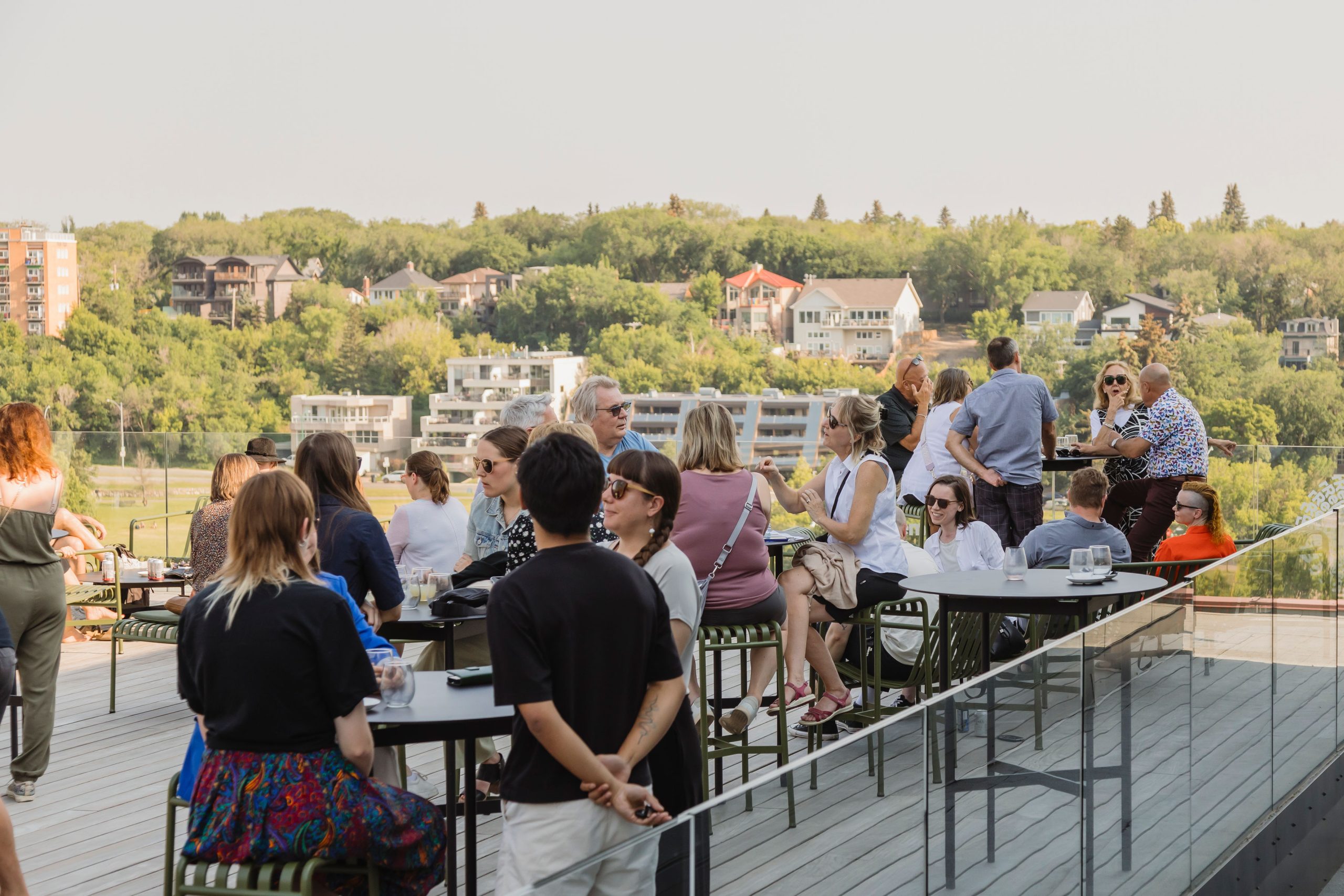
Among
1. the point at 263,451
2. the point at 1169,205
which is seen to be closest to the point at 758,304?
the point at 1169,205

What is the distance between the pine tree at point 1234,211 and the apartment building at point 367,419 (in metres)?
57.2

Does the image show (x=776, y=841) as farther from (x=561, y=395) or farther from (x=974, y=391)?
(x=561, y=395)

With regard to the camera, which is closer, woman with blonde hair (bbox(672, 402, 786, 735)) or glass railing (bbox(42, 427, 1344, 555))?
woman with blonde hair (bbox(672, 402, 786, 735))

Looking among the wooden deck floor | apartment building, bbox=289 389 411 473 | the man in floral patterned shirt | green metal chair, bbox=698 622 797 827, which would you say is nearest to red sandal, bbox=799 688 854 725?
the wooden deck floor

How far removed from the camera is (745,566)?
157 inches

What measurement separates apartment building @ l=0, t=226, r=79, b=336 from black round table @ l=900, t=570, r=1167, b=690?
9067cm

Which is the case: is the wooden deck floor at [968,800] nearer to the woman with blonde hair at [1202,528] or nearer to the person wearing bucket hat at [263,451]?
the woman with blonde hair at [1202,528]

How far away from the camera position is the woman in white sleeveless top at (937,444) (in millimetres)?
6797

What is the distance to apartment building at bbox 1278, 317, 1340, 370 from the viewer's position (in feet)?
267

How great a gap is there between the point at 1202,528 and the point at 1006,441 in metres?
1.16

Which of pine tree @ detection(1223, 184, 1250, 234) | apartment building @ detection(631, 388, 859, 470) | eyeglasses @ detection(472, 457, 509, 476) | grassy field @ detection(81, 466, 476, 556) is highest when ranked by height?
pine tree @ detection(1223, 184, 1250, 234)

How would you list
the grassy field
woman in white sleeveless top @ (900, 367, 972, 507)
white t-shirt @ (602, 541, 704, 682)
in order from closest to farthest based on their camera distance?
white t-shirt @ (602, 541, 704, 682) < woman in white sleeveless top @ (900, 367, 972, 507) < the grassy field

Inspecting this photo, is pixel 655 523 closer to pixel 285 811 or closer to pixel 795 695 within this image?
pixel 285 811

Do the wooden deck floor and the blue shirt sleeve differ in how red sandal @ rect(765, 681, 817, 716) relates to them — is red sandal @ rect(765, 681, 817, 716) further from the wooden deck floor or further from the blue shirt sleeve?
the blue shirt sleeve
